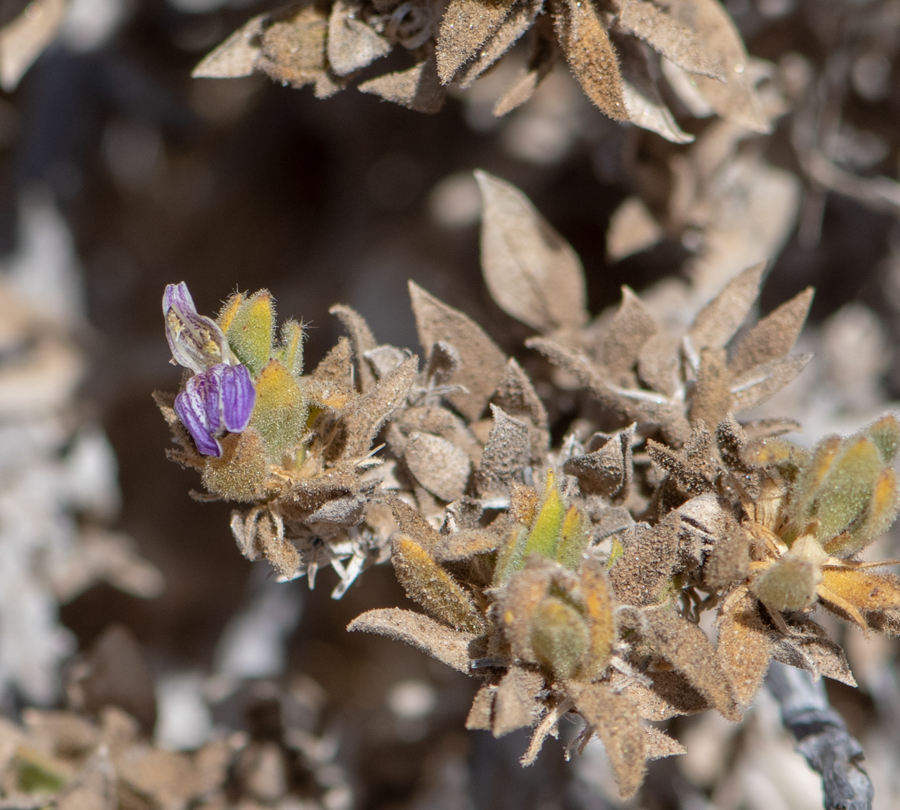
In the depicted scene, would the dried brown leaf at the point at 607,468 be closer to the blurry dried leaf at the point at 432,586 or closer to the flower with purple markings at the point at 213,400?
the blurry dried leaf at the point at 432,586

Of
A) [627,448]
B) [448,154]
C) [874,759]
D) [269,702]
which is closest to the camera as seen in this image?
[627,448]

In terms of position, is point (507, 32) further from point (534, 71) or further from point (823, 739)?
point (823, 739)

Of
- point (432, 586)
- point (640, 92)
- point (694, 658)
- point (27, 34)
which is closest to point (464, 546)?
point (432, 586)

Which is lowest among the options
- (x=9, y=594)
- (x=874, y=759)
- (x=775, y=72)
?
(x=874, y=759)

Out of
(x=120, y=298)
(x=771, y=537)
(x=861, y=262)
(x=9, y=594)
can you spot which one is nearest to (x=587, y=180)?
(x=861, y=262)

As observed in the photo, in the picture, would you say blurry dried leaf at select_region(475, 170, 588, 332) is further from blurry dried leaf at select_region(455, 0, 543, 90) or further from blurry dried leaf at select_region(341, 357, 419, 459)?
blurry dried leaf at select_region(341, 357, 419, 459)

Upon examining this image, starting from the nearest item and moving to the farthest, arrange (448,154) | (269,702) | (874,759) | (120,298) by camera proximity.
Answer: (269,702)
(874,759)
(448,154)
(120,298)

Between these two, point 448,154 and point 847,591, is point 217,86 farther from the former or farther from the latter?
point 847,591

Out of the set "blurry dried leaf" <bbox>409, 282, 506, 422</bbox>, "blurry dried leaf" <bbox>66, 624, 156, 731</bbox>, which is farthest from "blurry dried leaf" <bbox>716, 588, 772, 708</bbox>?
"blurry dried leaf" <bbox>66, 624, 156, 731</bbox>
